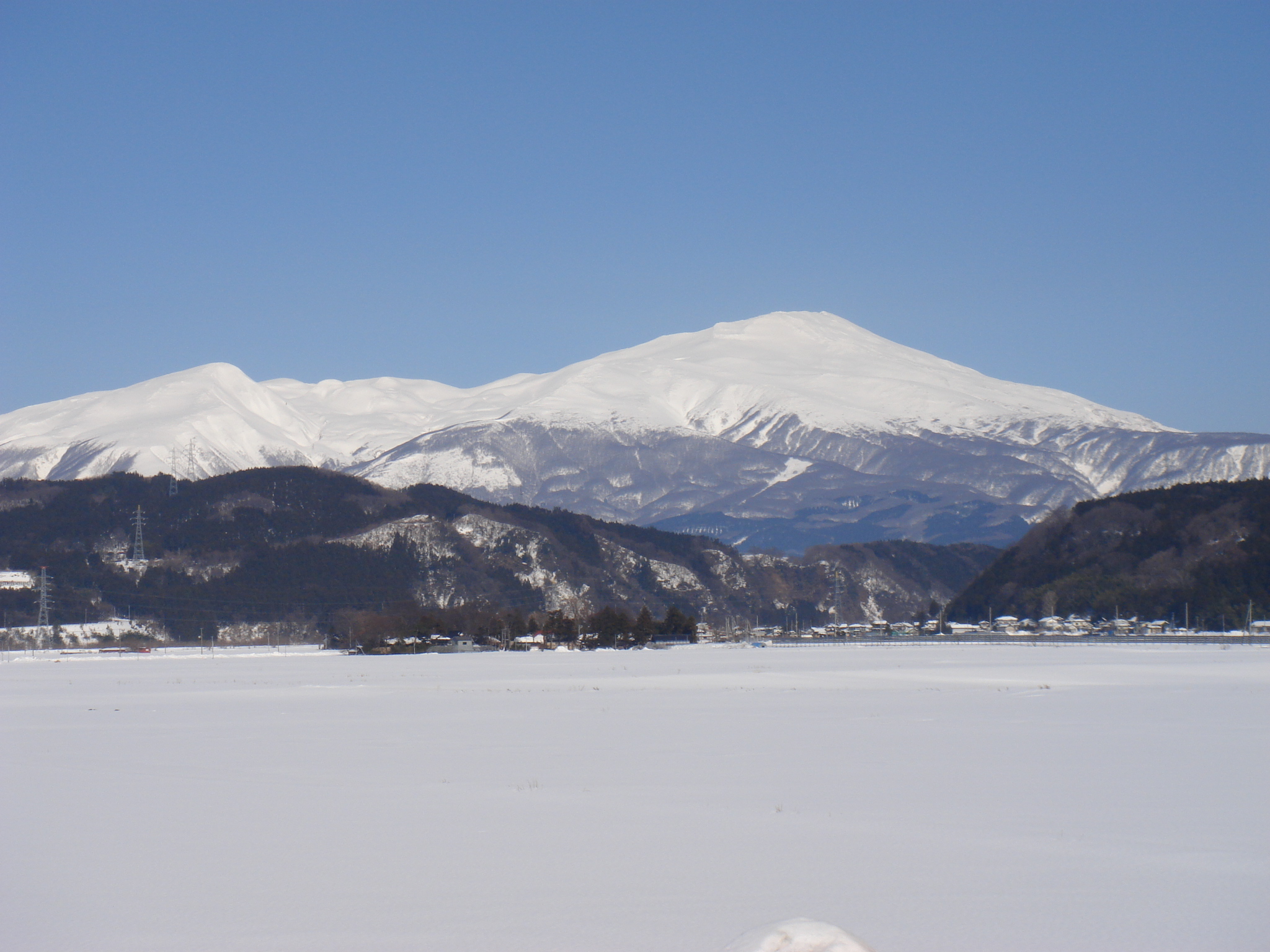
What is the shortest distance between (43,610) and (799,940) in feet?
512

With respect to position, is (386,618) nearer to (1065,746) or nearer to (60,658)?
(60,658)

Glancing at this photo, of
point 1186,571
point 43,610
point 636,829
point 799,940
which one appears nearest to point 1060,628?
point 1186,571

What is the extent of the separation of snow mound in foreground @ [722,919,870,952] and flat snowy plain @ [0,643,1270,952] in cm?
206

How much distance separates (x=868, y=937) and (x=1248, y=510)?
196m

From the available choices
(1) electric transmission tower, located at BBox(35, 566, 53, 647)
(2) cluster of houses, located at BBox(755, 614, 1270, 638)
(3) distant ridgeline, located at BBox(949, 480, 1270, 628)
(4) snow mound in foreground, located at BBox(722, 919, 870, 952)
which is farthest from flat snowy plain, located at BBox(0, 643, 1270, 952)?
(3) distant ridgeline, located at BBox(949, 480, 1270, 628)

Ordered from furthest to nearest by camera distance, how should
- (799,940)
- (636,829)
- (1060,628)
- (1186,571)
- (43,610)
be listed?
(1060,628) < (1186,571) < (43,610) < (636,829) < (799,940)

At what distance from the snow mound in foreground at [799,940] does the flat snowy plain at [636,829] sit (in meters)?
2.06

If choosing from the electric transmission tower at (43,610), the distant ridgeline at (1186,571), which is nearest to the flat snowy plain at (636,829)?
the electric transmission tower at (43,610)

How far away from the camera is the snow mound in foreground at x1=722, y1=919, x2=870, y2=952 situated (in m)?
9.85

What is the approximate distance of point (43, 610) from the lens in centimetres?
14738

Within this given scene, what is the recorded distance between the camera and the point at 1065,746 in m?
27.2

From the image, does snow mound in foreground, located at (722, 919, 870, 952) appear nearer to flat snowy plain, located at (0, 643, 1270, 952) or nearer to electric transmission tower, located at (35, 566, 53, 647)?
flat snowy plain, located at (0, 643, 1270, 952)

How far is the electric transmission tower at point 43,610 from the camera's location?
145875 mm

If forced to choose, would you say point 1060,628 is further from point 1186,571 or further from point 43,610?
point 43,610
